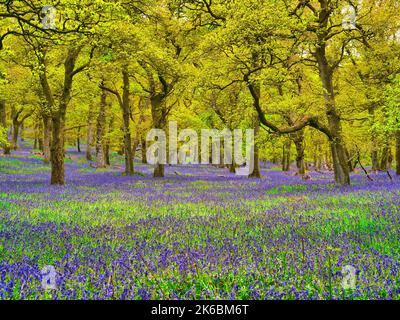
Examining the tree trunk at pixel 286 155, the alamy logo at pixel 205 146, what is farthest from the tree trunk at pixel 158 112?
the tree trunk at pixel 286 155

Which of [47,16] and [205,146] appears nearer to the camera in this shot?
[47,16]

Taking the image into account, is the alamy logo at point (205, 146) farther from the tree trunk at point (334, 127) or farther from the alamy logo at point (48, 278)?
the alamy logo at point (48, 278)

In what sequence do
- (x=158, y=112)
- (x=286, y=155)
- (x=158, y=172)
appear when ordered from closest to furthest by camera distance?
(x=158, y=112)
(x=158, y=172)
(x=286, y=155)

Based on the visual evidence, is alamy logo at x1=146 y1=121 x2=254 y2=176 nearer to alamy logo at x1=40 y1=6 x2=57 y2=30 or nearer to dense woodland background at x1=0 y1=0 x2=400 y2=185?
dense woodland background at x1=0 y1=0 x2=400 y2=185

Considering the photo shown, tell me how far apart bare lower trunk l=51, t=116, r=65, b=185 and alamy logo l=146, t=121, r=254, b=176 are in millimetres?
8570

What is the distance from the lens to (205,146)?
53.7 m

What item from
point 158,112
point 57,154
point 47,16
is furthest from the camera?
point 158,112

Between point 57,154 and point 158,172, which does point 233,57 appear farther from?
point 158,172

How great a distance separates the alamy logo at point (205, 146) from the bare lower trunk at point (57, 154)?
28.1 feet

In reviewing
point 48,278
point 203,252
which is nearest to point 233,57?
point 203,252

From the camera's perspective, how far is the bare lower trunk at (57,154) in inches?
778

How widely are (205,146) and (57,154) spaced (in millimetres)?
34648

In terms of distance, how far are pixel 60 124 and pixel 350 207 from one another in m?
15.3

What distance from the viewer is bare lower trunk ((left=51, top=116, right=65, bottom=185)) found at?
64.8 ft
